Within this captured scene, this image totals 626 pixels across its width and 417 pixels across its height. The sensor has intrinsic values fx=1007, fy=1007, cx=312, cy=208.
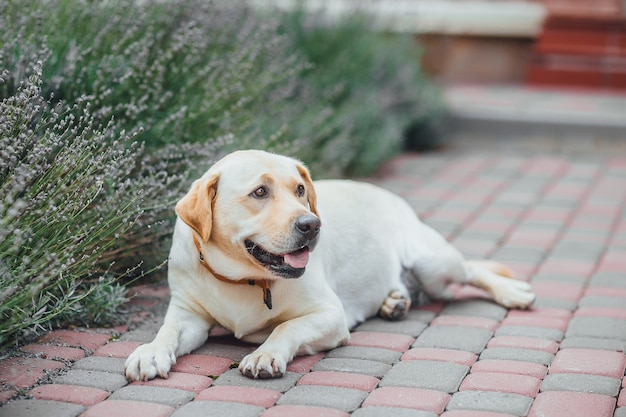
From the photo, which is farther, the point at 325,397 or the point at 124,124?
the point at 124,124

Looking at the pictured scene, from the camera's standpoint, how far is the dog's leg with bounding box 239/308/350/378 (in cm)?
377

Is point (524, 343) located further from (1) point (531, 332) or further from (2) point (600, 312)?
(2) point (600, 312)

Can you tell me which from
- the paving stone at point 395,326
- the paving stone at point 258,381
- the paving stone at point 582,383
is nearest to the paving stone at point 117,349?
the paving stone at point 258,381

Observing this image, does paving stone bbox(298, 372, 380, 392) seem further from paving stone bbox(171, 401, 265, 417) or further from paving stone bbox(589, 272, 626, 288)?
paving stone bbox(589, 272, 626, 288)

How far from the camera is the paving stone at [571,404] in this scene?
11.5 feet

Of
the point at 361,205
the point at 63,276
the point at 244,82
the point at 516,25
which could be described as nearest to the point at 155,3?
the point at 244,82

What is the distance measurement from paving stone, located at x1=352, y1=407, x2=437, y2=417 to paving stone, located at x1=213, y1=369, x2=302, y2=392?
1.15ft

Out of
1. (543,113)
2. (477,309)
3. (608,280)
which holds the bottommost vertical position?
(543,113)

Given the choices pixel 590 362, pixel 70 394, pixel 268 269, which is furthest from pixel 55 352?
pixel 590 362

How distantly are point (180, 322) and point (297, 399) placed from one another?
2.33 feet

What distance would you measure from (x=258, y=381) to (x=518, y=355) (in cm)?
113

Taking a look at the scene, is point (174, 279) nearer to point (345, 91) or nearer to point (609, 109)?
point (345, 91)

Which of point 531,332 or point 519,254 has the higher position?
point 531,332

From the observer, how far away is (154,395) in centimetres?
359
